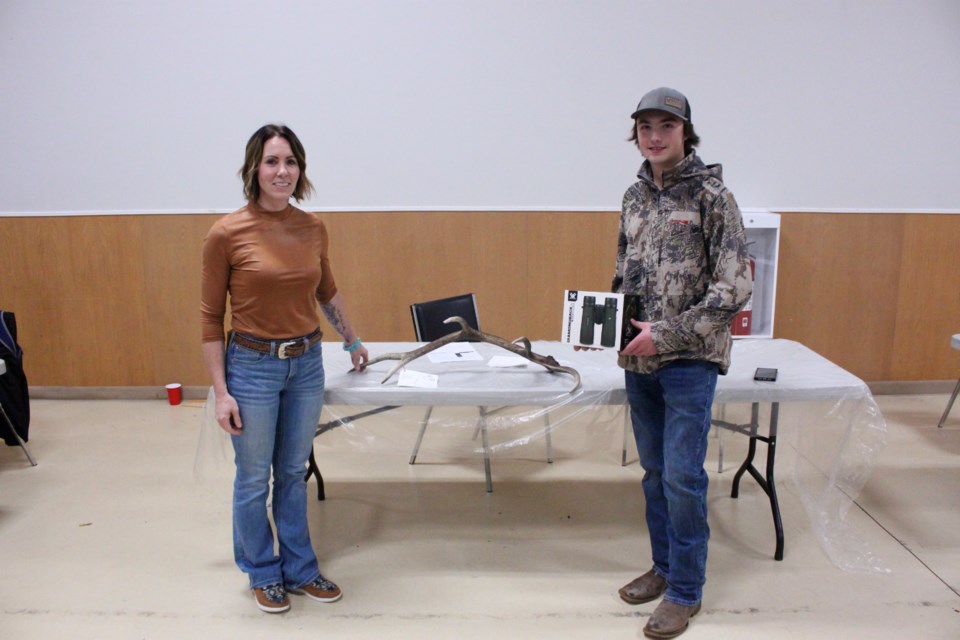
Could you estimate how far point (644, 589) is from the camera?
2.10 meters

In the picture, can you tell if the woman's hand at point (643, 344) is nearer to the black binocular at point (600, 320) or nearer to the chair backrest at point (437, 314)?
the black binocular at point (600, 320)

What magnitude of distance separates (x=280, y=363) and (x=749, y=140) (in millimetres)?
2928

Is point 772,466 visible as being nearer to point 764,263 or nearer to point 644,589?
point 644,589

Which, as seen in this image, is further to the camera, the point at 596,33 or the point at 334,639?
the point at 596,33

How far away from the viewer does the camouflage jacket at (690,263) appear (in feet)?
5.56

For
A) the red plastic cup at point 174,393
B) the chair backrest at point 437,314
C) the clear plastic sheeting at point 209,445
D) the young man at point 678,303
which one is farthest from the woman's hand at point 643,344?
the red plastic cup at point 174,393

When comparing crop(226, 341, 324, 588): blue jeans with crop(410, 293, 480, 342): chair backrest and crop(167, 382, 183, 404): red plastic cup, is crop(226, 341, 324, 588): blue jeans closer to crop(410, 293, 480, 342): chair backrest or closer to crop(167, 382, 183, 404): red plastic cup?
crop(410, 293, 480, 342): chair backrest

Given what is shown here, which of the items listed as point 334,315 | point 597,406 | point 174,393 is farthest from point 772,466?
point 174,393

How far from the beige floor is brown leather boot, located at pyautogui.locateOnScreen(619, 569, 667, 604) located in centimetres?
3

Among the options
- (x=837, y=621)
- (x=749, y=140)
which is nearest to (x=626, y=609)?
(x=837, y=621)

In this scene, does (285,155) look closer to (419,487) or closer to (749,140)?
(419,487)

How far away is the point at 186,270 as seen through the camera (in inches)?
151

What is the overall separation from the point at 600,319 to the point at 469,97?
2.21 m

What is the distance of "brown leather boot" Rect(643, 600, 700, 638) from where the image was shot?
1.92 meters
